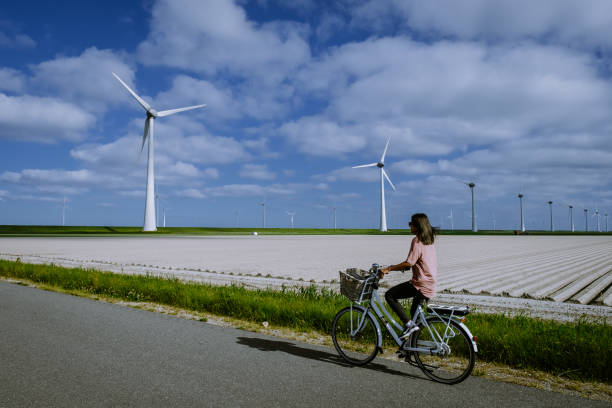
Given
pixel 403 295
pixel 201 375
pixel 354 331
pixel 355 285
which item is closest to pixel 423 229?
pixel 403 295

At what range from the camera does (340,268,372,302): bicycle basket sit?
6.04 meters

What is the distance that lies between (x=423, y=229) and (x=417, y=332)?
1.42 m

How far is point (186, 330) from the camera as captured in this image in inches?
335

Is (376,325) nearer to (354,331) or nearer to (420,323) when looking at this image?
(354,331)

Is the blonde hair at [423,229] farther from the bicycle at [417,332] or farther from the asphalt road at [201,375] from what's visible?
the asphalt road at [201,375]

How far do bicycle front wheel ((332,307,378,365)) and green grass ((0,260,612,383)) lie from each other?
1764mm

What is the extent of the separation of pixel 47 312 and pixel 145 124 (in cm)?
6979

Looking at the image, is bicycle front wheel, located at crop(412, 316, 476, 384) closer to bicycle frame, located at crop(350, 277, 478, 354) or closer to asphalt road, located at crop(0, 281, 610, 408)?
bicycle frame, located at crop(350, 277, 478, 354)

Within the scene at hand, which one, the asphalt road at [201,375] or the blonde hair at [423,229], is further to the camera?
the blonde hair at [423,229]

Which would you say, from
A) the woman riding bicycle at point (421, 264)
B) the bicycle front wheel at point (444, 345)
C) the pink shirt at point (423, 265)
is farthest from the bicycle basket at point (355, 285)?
the bicycle front wheel at point (444, 345)

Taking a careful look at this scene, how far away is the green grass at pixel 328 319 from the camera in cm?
619

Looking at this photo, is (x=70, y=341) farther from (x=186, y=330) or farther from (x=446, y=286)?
(x=446, y=286)

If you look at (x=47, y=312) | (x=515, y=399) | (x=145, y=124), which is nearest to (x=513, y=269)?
(x=515, y=399)

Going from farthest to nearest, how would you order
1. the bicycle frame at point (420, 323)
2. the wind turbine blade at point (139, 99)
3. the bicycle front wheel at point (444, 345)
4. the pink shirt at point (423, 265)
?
the wind turbine blade at point (139, 99), the pink shirt at point (423, 265), the bicycle frame at point (420, 323), the bicycle front wheel at point (444, 345)
